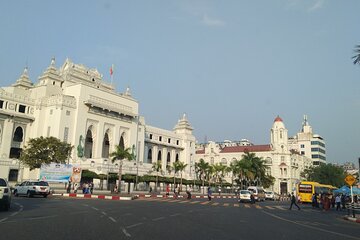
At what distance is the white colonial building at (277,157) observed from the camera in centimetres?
9750

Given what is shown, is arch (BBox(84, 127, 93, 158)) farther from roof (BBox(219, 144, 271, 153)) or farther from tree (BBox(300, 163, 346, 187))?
tree (BBox(300, 163, 346, 187))

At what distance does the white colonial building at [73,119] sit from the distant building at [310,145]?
73.7 m

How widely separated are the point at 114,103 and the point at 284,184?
187 feet

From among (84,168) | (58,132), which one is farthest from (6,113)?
(84,168)

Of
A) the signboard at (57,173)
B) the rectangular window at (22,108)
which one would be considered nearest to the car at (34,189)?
the signboard at (57,173)

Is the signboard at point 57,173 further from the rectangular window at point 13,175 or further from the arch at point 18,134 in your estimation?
the arch at point 18,134

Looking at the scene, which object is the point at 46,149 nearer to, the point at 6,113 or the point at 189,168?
the point at 6,113

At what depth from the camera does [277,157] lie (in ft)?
323

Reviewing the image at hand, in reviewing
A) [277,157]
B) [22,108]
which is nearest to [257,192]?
[22,108]

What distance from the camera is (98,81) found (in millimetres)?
76625

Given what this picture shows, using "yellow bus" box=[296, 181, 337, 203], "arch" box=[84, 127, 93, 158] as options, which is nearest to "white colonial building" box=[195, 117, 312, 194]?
"arch" box=[84, 127, 93, 158]

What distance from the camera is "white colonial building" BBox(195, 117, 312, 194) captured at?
9750 centimetres

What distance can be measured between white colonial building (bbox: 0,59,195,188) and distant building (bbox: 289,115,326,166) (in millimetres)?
73683

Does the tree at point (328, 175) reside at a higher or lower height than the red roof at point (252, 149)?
lower
